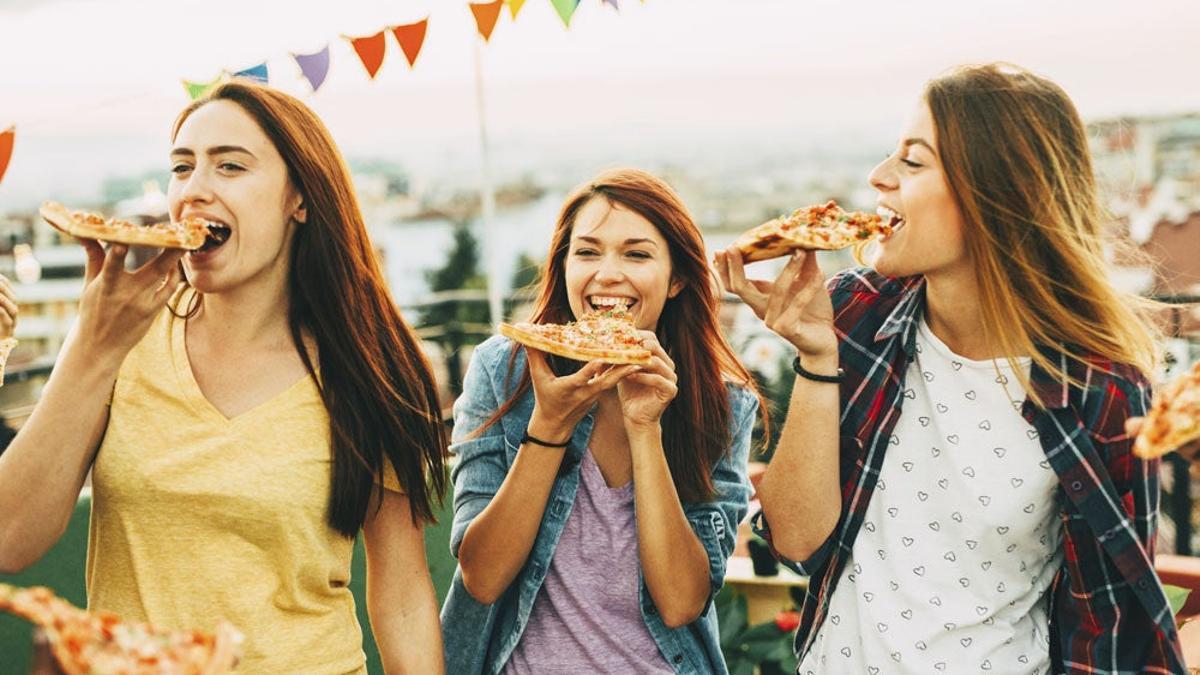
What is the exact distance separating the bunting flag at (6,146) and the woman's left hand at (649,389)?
6.30ft

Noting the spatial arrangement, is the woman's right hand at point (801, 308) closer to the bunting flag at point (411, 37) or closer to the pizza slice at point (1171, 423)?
the pizza slice at point (1171, 423)

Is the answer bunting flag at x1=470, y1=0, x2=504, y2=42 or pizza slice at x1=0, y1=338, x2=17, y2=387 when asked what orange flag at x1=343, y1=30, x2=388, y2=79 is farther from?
pizza slice at x1=0, y1=338, x2=17, y2=387

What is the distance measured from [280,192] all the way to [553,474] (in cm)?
80

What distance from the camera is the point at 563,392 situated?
241 cm

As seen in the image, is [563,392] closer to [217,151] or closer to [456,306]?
[217,151]

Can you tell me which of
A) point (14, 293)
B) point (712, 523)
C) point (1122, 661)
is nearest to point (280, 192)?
point (14, 293)

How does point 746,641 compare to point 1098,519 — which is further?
point 746,641

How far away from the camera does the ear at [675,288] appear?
2.84 metres

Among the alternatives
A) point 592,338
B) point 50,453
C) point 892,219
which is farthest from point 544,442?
point 50,453

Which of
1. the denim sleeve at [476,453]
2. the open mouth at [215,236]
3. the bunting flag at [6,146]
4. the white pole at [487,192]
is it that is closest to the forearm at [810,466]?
the denim sleeve at [476,453]

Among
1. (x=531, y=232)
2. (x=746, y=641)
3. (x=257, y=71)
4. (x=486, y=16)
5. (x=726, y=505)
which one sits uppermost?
(x=486, y=16)

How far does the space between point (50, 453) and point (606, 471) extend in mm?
1177

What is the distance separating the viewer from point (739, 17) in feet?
22.9

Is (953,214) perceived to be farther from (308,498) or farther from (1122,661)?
(308,498)
